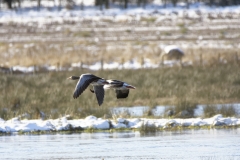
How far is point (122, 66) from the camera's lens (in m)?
36.6

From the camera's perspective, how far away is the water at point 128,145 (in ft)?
49.0

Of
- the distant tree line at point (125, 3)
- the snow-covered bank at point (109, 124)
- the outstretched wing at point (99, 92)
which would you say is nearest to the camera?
the outstretched wing at point (99, 92)

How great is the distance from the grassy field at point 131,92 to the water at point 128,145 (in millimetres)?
3111

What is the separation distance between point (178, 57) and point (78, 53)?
6.89m

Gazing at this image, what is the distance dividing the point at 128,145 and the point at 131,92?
10.4m

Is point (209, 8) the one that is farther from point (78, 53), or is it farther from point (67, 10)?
point (78, 53)

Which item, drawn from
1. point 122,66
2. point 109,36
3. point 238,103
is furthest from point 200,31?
point 238,103

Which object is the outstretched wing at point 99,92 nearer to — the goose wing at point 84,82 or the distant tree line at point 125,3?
the goose wing at point 84,82

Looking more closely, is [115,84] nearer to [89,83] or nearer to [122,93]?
[89,83]

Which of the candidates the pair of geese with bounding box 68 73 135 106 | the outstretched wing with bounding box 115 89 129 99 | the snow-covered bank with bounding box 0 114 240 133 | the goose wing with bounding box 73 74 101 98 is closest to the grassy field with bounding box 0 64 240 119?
the snow-covered bank with bounding box 0 114 240 133

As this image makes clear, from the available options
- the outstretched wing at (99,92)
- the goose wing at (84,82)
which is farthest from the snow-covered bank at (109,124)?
the goose wing at (84,82)

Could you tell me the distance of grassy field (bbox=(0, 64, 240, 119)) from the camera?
73.9 ft

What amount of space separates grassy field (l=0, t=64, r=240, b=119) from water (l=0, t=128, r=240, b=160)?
3111mm

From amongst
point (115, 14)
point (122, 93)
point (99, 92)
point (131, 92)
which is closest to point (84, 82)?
point (99, 92)
